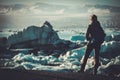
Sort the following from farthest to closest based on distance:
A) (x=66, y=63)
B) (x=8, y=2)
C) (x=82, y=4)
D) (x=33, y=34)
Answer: (x=66, y=63)
(x=33, y=34)
(x=8, y=2)
(x=82, y=4)

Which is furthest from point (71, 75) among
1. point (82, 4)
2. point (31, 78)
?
point (82, 4)

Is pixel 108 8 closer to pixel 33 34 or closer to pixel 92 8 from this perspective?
→ pixel 92 8

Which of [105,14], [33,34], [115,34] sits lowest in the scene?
[33,34]

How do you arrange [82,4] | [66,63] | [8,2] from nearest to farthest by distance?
[82,4]
[8,2]
[66,63]

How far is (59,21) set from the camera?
814cm

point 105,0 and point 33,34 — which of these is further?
point 33,34

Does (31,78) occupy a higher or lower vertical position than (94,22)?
lower

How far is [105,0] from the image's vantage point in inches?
309

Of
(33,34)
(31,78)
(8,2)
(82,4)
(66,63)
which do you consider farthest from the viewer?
(66,63)

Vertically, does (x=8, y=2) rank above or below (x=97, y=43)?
above

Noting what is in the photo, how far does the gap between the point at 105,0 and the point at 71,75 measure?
10.6ft

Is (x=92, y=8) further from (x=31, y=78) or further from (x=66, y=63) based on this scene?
(x=66, y=63)

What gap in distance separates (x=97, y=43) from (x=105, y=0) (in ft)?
9.48

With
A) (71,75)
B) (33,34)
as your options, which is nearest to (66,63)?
(33,34)
